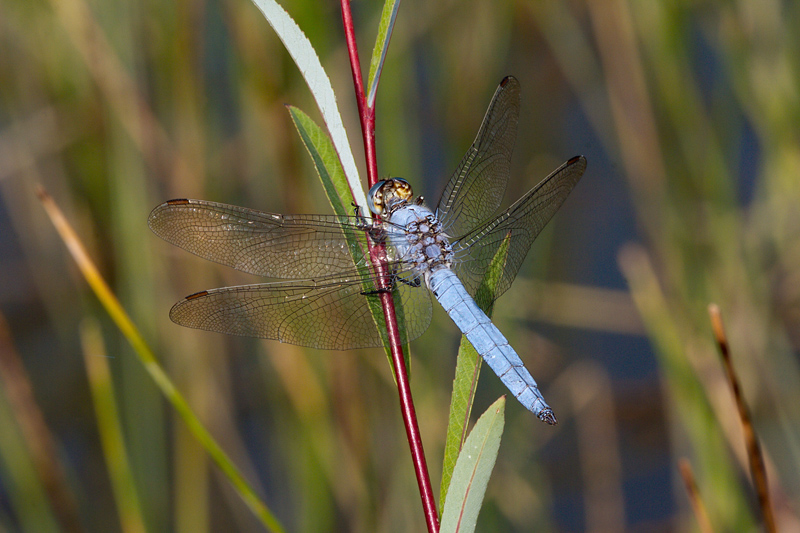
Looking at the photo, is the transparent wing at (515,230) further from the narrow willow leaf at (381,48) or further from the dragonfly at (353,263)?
the narrow willow leaf at (381,48)

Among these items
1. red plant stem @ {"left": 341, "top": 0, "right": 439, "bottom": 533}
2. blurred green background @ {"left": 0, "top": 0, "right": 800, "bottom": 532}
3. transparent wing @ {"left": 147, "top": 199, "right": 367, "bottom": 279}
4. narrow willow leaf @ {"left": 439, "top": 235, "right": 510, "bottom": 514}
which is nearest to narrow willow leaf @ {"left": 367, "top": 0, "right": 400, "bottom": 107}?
red plant stem @ {"left": 341, "top": 0, "right": 439, "bottom": 533}

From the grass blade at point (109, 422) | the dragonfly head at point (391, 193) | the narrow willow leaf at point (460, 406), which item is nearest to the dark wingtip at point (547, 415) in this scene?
the narrow willow leaf at point (460, 406)

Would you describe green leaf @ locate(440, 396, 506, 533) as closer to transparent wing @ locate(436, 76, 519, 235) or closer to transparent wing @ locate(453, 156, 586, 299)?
transparent wing @ locate(453, 156, 586, 299)

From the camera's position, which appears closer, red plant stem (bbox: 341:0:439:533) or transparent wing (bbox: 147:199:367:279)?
red plant stem (bbox: 341:0:439:533)

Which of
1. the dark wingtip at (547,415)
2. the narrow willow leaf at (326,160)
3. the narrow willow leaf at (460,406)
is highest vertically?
the narrow willow leaf at (326,160)

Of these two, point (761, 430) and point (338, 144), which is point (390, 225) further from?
point (761, 430)

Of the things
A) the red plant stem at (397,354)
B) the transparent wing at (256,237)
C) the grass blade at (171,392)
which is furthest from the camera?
the transparent wing at (256,237)
